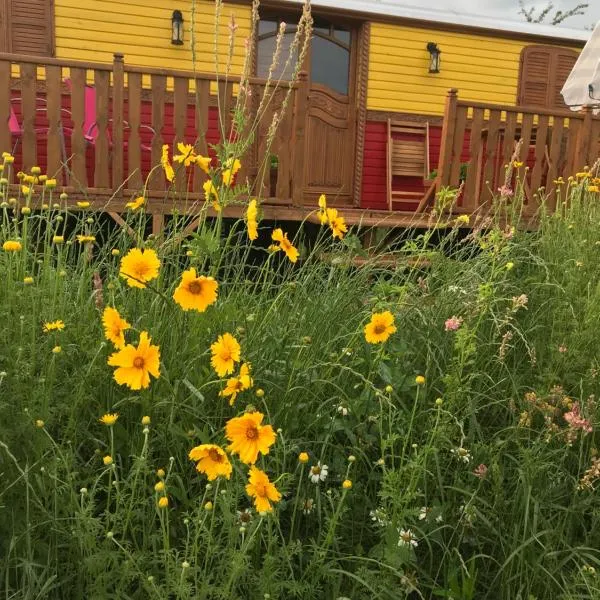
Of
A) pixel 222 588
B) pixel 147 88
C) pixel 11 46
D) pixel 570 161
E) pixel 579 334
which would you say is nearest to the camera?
pixel 222 588

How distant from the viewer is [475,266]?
2539mm

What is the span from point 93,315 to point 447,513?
119cm

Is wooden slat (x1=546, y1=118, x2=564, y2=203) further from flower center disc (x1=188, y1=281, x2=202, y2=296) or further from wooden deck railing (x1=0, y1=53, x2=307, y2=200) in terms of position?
flower center disc (x1=188, y1=281, x2=202, y2=296)

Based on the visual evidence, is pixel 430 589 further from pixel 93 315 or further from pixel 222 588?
pixel 93 315

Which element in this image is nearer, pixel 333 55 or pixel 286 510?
pixel 286 510

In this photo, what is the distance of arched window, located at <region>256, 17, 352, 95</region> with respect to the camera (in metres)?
8.18

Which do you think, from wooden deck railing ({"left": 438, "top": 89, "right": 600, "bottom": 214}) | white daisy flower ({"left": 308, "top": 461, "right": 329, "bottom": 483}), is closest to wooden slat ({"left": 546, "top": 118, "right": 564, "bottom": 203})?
wooden deck railing ({"left": 438, "top": 89, "right": 600, "bottom": 214})

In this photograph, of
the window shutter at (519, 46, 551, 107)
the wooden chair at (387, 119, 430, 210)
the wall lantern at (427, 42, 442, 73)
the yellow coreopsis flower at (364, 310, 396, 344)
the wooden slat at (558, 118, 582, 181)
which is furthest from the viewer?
the window shutter at (519, 46, 551, 107)

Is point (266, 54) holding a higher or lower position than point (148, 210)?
higher

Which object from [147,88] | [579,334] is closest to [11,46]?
[147,88]

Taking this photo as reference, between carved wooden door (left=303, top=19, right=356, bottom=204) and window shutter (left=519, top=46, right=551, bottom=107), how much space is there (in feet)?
8.21

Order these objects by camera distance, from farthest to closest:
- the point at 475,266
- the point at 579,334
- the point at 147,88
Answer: the point at 147,88 → the point at 475,266 → the point at 579,334

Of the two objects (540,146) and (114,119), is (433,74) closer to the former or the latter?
(540,146)

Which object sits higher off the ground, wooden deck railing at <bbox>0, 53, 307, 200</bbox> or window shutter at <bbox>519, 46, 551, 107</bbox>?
window shutter at <bbox>519, 46, 551, 107</bbox>
